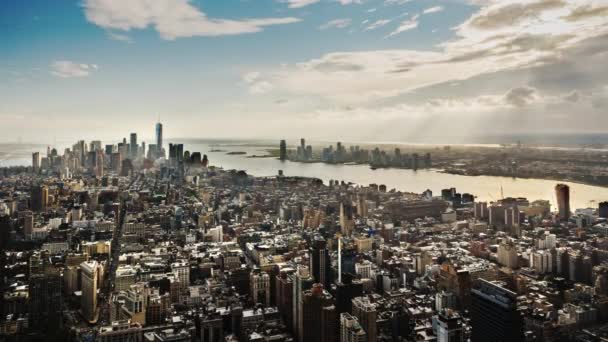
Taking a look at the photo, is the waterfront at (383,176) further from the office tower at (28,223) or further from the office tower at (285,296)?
the office tower at (285,296)

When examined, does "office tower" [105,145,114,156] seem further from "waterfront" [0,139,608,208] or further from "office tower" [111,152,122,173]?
"waterfront" [0,139,608,208]

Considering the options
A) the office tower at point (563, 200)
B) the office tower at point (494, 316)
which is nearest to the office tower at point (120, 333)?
the office tower at point (494, 316)

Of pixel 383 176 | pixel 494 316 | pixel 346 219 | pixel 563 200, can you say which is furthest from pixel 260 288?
pixel 383 176

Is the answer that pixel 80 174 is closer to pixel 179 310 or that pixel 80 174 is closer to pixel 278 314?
pixel 179 310

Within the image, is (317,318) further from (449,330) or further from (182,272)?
(182,272)

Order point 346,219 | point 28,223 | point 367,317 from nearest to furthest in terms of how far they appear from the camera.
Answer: point 367,317
point 28,223
point 346,219
